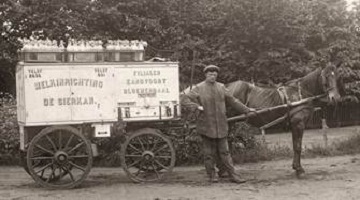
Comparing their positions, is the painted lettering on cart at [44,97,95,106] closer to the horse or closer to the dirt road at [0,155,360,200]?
the dirt road at [0,155,360,200]

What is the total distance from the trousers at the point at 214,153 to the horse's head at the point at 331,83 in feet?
7.24

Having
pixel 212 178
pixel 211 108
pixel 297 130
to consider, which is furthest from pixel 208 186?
pixel 297 130

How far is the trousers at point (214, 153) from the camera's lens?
9.80 metres

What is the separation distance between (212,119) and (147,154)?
1320 mm

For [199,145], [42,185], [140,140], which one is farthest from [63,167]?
[199,145]

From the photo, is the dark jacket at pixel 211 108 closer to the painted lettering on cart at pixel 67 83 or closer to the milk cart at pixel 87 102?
the milk cart at pixel 87 102

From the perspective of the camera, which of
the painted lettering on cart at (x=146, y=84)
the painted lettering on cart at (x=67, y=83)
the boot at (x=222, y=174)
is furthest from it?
the boot at (x=222, y=174)

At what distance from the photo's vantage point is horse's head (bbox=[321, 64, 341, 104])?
1025cm

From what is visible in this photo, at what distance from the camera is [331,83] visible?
10.3m

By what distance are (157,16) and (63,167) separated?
600 inches

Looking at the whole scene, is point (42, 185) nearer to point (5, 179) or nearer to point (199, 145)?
point (5, 179)

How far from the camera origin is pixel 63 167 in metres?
9.44

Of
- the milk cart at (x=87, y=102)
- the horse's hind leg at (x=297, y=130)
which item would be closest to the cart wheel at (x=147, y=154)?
the milk cart at (x=87, y=102)

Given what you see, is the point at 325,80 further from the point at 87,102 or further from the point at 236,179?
the point at 87,102
